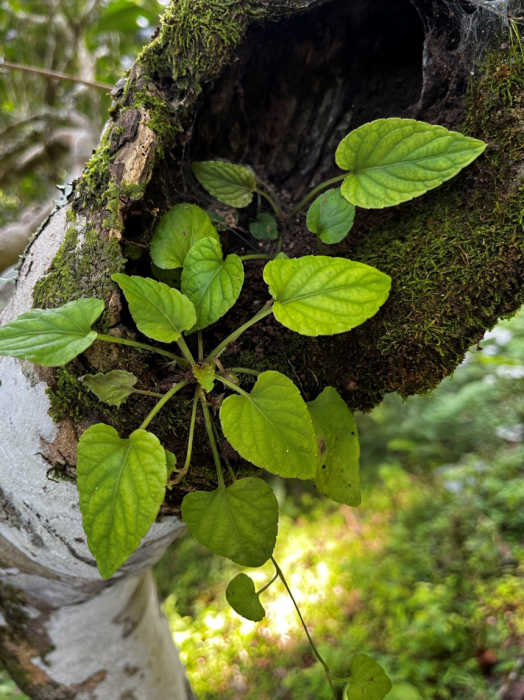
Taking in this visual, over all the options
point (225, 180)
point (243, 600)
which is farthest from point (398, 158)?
point (243, 600)

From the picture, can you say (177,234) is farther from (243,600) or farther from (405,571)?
(405,571)

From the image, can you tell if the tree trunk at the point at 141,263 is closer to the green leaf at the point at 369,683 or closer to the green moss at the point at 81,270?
the green moss at the point at 81,270

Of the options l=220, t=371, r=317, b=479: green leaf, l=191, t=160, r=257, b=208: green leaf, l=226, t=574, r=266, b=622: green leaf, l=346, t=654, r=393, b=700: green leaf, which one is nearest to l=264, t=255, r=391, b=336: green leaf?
l=220, t=371, r=317, b=479: green leaf

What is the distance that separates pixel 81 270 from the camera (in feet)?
2.70

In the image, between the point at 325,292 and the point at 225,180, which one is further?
the point at 225,180

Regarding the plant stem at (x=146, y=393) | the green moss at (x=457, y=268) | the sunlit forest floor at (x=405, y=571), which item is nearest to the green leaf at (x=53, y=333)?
the plant stem at (x=146, y=393)

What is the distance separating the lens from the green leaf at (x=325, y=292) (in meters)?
0.73

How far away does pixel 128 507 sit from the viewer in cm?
69

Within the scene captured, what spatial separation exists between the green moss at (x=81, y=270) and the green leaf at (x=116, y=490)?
0.83 ft

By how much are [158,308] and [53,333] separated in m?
0.17

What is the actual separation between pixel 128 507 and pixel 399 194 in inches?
26.8

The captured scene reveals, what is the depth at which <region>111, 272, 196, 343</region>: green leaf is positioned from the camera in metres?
0.74

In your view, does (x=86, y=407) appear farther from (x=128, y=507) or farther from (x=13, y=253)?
(x=13, y=253)

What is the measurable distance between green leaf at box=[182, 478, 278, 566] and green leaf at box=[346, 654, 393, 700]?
348 millimetres
